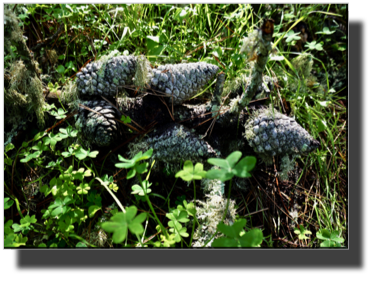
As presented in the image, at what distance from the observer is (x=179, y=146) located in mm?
1231

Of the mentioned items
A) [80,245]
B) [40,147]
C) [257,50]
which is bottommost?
[80,245]

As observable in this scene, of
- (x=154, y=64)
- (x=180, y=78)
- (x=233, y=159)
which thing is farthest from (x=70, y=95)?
(x=233, y=159)

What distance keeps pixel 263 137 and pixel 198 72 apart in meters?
0.46

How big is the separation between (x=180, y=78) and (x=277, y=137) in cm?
56

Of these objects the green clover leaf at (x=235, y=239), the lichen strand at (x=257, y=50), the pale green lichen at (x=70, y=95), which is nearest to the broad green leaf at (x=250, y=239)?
the green clover leaf at (x=235, y=239)

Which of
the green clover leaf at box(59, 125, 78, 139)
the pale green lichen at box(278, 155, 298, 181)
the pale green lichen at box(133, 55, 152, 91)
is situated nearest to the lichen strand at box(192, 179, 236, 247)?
the pale green lichen at box(278, 155, 298, 181)

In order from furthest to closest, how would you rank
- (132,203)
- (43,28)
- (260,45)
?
(43,28)
(132,203)
(260,45)

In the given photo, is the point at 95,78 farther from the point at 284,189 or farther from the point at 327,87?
the point at 327,87

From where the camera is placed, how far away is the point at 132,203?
1.33m

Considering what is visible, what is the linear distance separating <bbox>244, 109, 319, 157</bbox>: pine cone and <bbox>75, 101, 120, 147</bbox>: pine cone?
2.18 ft

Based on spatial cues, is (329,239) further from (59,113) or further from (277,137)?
(59,113)

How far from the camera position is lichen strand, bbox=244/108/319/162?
1200mm

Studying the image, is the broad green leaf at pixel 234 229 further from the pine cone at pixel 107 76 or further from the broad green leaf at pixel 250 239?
the pine cone at pixel 107 76
